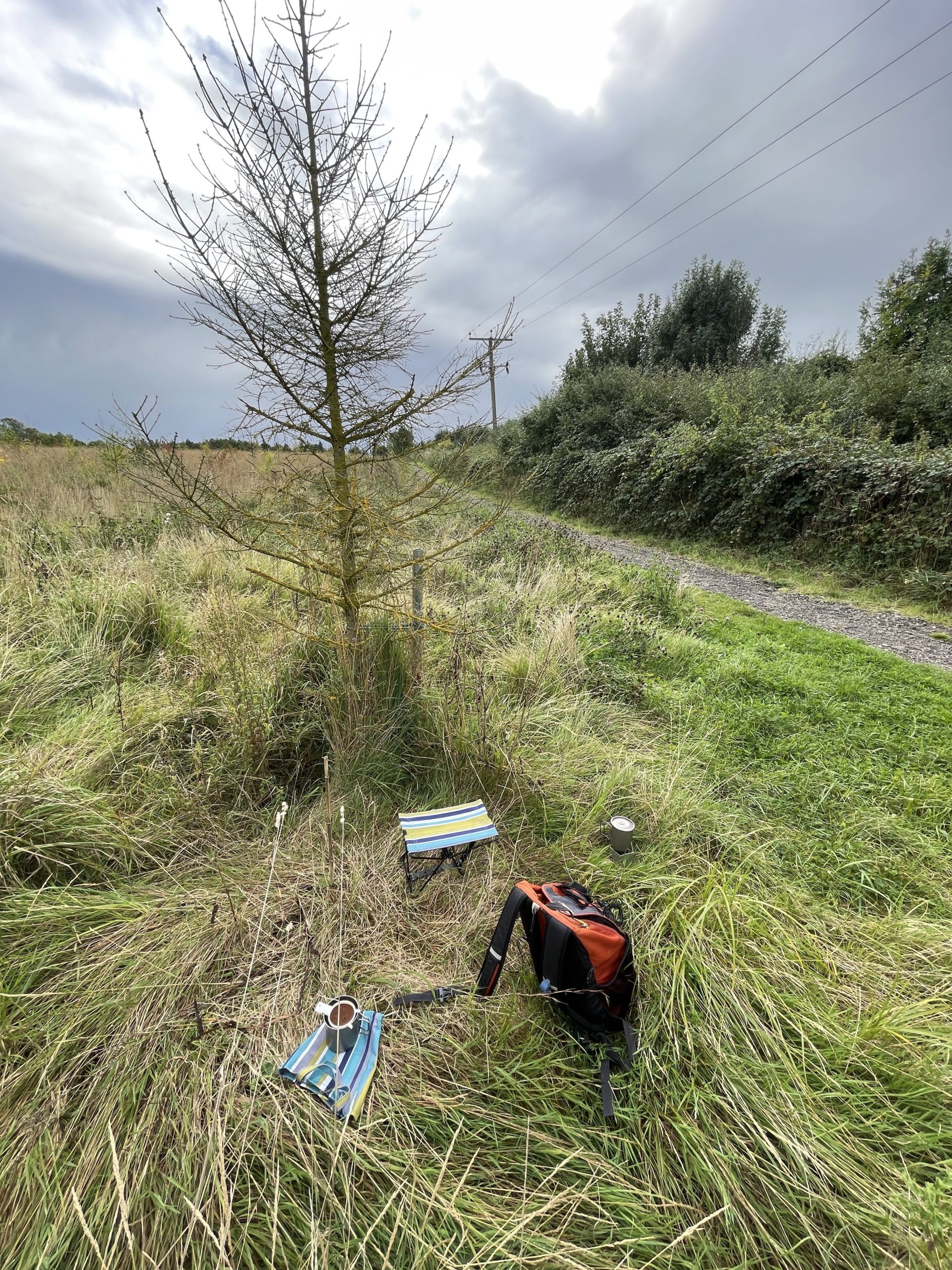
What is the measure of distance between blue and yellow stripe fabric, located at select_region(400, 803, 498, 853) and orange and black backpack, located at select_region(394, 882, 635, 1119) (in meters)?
0.45

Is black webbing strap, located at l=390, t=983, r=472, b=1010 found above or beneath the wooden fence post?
beneath

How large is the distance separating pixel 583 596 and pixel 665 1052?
4179 millimetres

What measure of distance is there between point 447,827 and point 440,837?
0.08 m

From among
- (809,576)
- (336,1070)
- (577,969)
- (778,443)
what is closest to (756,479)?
(778,443)

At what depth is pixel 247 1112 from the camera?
1.30m

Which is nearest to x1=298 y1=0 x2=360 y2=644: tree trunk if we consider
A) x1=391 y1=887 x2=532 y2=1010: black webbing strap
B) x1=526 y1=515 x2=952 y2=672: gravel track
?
x1=391 y1=887 x2=532 y2=1010: black webbing strap

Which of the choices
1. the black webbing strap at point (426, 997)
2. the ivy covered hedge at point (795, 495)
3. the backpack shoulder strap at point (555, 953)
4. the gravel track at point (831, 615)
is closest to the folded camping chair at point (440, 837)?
the black webbing strap at point (426, 997)

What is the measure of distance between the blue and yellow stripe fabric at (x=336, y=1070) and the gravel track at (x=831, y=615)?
195 inches

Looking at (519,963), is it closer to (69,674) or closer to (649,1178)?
(649,1178)

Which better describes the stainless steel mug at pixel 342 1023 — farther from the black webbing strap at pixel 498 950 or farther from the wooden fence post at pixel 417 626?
the wooden fence post at pixel 417 626

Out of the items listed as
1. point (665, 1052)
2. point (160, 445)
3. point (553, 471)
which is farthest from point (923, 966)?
point (553, 471)

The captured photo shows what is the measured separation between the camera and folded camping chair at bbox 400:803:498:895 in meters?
2.06

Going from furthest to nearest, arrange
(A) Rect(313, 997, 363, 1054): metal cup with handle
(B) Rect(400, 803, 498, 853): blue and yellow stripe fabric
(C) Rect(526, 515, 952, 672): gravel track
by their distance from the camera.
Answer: (C) Rect(526, 515, 952, 672): gravel track < (B) Rect(400, 803, 498, 853): blue and yellow stripe fabric < (A) Rect(313, 997, 363, 1054): metal cup with handle

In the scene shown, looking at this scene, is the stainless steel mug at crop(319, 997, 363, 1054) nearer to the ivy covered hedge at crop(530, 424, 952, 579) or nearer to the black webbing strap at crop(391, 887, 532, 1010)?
the black webbing strap at crop(391, 887, 532, 1010)
